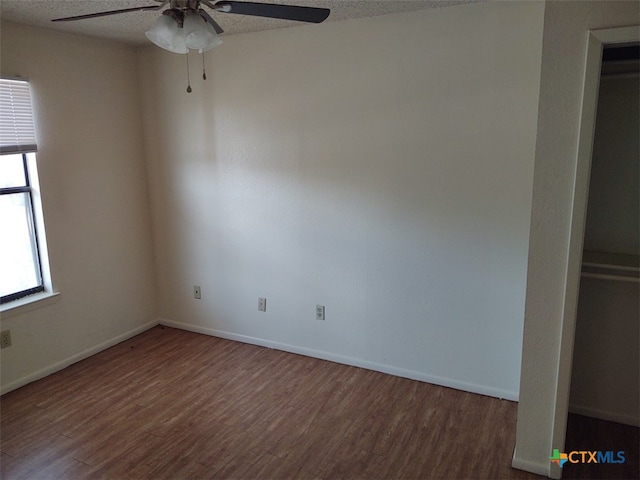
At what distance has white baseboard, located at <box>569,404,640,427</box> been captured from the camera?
270 cm

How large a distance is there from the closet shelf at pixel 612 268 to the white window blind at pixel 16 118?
3.55m

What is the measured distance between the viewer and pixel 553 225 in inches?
82.8

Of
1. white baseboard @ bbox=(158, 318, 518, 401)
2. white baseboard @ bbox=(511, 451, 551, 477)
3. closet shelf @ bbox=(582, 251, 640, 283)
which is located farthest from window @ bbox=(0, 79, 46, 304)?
closet shelf @ bbox=(582, 251, 640, 283)

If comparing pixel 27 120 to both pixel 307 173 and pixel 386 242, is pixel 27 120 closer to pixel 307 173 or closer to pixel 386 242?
pixel 307 173

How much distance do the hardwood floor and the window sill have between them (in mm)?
529

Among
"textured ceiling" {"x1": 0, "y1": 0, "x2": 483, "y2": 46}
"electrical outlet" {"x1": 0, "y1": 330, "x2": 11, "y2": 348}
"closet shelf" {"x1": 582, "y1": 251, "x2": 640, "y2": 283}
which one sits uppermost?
"textured ceiling" {"x1": 0, "y1": 0, "x2": 483, "y2": 46}

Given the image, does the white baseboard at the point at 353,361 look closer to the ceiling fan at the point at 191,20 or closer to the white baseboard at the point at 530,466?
the white baseboard at the point at 530,466

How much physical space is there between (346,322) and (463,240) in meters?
1.07

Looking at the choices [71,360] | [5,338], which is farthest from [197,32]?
[71,360]

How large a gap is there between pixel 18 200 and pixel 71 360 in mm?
1254

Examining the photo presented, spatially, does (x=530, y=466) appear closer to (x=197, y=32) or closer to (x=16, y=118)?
(x=197, y=32)

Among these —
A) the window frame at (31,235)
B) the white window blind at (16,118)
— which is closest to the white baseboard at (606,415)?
the window frame at (31,235)

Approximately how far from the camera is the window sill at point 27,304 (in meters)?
3.17

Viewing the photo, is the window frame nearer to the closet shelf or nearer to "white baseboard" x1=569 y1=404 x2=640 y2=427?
the closet shelf
